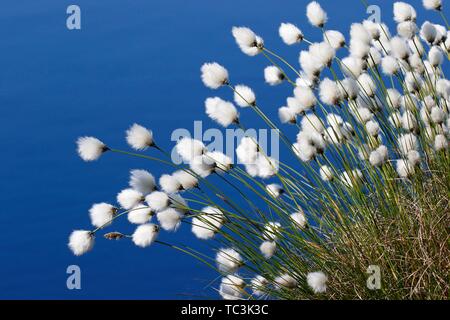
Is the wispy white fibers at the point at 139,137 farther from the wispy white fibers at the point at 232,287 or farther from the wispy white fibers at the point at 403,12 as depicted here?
the wispy white fibers at the point at 403,12

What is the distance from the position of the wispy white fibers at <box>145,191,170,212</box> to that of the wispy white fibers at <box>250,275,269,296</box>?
0.62 meters

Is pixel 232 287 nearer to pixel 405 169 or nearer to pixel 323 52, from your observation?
pixel 405 169

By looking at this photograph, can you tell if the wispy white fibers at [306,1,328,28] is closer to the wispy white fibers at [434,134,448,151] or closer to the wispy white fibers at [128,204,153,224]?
the wispy white fibers at [434,134,448,151]

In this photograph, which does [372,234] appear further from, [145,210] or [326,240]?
[145,210]

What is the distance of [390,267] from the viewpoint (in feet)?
12.2

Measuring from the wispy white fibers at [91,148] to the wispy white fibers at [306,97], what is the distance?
841 mm

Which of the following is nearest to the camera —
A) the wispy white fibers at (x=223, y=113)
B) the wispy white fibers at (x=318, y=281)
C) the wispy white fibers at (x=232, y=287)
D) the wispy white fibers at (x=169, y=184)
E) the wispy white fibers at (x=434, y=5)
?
the wispy white fibers at (x=318, y=281)

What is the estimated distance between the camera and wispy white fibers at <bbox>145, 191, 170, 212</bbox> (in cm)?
353

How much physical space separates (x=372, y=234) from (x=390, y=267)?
168 mm

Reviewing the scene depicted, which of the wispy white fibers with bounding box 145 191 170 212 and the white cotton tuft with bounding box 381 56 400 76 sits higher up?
the white cotton tuft with bounding box 381 56 400 76

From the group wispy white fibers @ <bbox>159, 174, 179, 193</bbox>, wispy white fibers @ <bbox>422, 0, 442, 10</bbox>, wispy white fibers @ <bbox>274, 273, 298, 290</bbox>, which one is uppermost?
wispy white fibers @ <bbox>422, 0, 442, 10</bbox>

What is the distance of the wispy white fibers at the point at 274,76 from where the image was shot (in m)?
4.21

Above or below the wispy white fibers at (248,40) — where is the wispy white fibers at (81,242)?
below
